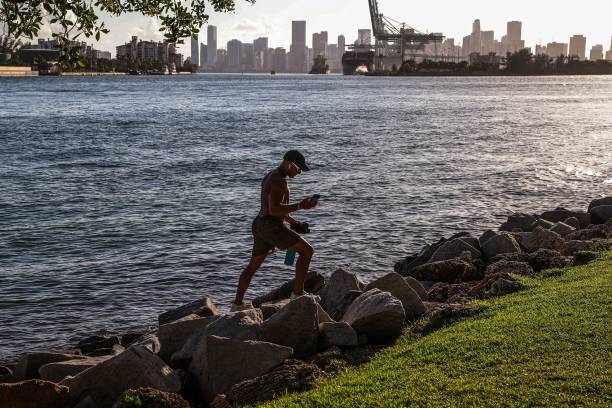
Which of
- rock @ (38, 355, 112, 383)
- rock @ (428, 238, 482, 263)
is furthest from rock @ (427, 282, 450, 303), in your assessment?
rock @ (38, 355, 112, 383)

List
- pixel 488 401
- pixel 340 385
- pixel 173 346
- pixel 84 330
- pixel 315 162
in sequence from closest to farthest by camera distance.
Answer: pixel 488 401 < pixel 340 385 < pixel 173 346 < pixel 84 330 < pixel 315 162

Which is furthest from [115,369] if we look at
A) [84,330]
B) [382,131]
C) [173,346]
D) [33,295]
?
[382,131]

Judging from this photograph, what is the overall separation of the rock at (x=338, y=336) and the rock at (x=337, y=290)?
1862 millimetres

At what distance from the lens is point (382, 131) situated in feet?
173

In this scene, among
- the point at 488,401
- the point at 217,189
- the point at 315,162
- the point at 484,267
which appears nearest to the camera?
the point at 488,401

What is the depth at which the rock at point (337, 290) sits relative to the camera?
10836 millimetres

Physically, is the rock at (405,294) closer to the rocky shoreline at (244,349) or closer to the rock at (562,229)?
the rocky shoreline at (244,349)

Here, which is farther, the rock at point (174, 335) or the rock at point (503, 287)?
the rock at point (503, 287)

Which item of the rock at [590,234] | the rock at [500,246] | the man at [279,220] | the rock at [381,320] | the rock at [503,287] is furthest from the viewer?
the rock at [590,234]

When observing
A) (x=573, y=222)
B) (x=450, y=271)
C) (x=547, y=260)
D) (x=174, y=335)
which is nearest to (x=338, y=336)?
(x=174, y=335)

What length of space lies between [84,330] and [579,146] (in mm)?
35883

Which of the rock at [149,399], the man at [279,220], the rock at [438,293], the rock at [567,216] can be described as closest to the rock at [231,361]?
the rock at [149,399]

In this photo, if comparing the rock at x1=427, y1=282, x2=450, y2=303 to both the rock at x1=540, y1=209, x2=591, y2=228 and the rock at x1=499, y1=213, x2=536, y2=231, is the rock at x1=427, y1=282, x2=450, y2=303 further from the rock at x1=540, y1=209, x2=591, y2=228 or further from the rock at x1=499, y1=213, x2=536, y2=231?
the rock at x1=540, y1=209, x2=591, y2=228

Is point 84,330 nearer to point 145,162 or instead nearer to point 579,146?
point 145,162
